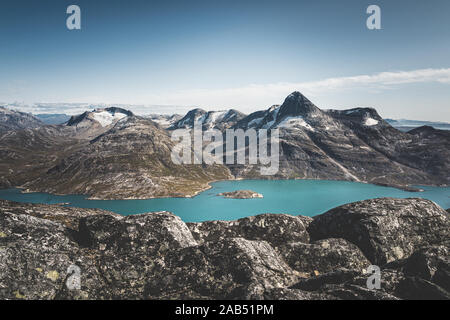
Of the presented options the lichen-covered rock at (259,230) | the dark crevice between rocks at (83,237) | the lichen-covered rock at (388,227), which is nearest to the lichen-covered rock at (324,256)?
the lichen-covered rock at (388,227)

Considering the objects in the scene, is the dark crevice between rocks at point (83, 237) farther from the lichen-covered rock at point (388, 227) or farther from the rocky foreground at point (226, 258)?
the lichen-covered rock at point (388, 227)

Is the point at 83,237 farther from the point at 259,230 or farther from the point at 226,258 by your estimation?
the point at 259,230

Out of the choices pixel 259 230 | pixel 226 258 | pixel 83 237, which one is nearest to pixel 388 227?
pixel 259 230

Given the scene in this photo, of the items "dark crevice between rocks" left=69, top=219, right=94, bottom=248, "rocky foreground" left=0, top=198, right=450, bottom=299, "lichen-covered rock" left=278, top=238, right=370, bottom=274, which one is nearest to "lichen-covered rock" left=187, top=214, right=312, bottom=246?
"rocky foreground" left=0, top=198, right=450, bottom=299

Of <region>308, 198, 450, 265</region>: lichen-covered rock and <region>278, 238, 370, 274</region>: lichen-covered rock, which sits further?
<region>308, 198, 450, 265</region>: lichen-covered rock

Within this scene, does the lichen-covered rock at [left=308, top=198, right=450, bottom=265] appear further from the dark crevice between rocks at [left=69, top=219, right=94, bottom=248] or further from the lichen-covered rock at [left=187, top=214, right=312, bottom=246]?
the dark crevice between rocks at [left=69, top=219, right=94, bottom=248]
